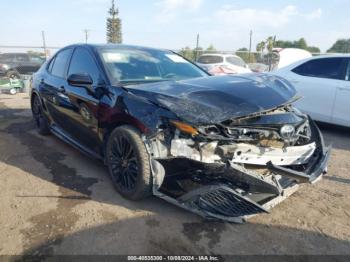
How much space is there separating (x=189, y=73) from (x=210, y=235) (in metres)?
2.27

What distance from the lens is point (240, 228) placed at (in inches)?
117

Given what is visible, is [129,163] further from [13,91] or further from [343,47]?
[343,47]

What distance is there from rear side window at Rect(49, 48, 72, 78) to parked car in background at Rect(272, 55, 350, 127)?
12.8 feet

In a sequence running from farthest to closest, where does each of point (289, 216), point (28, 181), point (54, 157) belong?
1. point (54, 157)
2. point (28, 181)
3. point (289, 216)

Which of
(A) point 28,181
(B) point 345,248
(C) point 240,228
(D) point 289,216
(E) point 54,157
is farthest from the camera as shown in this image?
(E) point 54,157

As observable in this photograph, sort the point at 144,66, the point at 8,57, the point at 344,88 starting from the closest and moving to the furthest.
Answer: the point at 144,66 → the point at 344,88 → the point at 8,57

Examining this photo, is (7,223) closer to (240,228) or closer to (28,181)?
(28,181)

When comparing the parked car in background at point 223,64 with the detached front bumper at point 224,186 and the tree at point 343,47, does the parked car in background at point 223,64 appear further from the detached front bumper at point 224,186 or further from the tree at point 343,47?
the detached front bumper at point 224,186

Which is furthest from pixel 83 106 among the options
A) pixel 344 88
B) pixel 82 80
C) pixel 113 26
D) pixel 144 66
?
pixel 113 26

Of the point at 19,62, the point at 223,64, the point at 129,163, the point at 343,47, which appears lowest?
the point at 19,62

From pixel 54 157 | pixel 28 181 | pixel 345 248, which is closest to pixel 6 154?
pixel 54 157

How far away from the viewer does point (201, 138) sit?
2.87 meters

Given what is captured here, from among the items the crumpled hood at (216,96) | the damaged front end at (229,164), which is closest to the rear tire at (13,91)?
the crumpled hood at (216,96)

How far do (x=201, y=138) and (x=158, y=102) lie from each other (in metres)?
0.53
